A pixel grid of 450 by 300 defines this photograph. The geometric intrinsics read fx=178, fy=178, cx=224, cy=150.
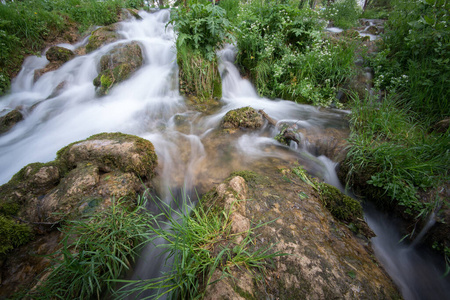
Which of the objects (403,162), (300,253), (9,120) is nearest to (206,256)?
(300,253)

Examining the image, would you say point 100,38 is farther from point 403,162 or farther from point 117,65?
point 403,162

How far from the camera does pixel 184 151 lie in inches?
123

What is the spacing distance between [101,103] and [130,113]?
39.7 inches

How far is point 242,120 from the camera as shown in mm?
3578

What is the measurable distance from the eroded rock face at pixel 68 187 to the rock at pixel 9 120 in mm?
2812

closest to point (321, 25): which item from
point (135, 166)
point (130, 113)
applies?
point (130, 113)

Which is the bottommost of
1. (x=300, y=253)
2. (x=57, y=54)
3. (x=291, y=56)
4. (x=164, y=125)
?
(x=164, y=125)

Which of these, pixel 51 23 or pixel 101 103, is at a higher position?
pixel 51 23

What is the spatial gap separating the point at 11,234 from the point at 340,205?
10.5 ft

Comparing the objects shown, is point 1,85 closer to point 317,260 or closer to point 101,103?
point 101,103

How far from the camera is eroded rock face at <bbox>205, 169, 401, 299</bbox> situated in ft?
3.67

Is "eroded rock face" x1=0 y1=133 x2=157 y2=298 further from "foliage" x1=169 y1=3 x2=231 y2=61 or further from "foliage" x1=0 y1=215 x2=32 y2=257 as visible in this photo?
"foliage" x1=169 y1=3 x2=231 y2=61

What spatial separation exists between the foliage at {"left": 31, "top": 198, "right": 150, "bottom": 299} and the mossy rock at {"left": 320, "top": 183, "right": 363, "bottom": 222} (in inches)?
73.4

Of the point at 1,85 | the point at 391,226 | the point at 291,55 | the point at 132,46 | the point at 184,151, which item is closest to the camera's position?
the point at 391,226
